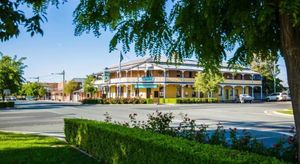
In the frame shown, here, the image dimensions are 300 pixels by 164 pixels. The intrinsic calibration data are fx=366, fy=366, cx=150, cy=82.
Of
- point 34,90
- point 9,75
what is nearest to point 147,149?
point 9,75

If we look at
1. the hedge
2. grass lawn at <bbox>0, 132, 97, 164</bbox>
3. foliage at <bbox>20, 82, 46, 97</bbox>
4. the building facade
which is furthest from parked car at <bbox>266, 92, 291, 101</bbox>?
foliage at <bbox>20, 82, 46, 97</bbox>

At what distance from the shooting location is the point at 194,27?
3543mm

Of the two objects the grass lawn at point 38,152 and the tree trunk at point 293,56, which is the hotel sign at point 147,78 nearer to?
the grass lawn at point 38,152

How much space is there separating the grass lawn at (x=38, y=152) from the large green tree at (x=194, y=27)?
610 cm

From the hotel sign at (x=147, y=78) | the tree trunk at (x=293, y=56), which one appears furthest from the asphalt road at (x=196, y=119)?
the hotel sign at (x=147, y=78)

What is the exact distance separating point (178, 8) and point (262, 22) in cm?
96

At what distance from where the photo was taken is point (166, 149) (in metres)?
5.69

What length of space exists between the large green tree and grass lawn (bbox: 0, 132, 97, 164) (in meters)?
6.10

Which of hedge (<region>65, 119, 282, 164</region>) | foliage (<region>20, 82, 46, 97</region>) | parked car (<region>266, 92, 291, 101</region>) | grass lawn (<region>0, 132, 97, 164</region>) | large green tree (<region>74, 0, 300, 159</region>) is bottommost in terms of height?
grass lawn (<region>0, 132, 97, 164</region>)

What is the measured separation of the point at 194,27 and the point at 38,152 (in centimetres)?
833

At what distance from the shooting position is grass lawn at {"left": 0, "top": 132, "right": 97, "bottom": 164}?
370 inches

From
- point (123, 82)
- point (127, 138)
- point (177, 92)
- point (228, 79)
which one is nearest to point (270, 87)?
point (228, 79)

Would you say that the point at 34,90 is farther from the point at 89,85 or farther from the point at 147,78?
the point at 147,78

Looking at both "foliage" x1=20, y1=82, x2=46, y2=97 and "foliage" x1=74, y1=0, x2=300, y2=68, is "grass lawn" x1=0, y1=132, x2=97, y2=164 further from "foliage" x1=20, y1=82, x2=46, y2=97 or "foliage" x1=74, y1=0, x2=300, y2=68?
"foliage" x1=20, y1=82, x2=46, y2=97
